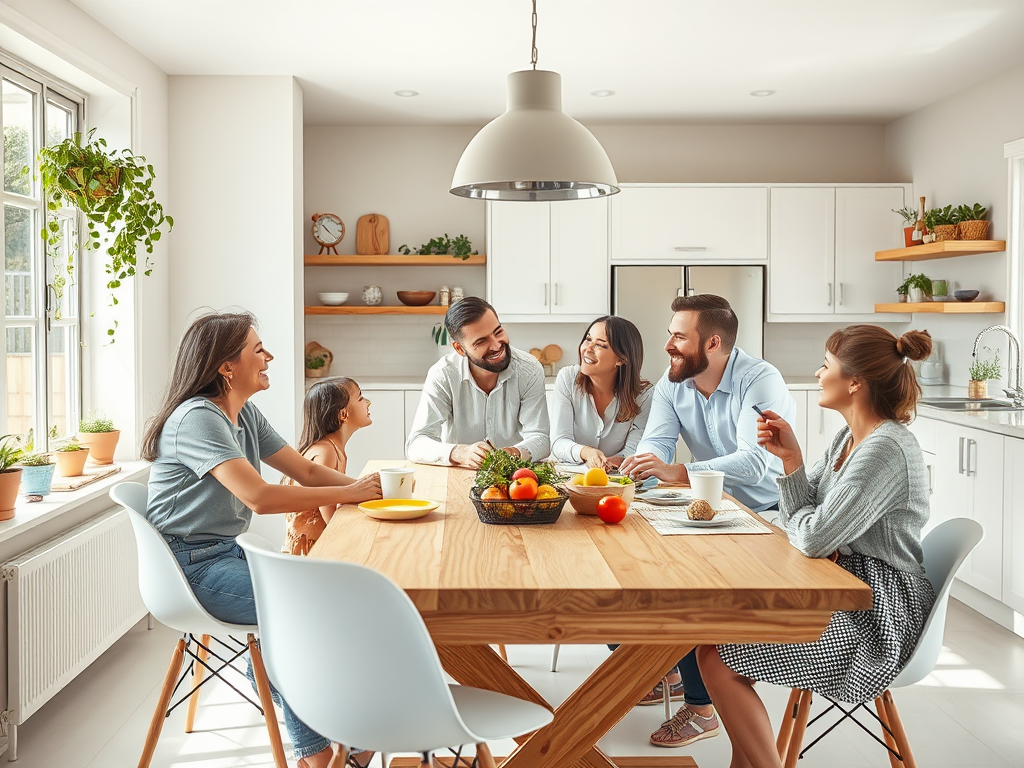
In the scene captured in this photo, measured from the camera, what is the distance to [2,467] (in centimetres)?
287

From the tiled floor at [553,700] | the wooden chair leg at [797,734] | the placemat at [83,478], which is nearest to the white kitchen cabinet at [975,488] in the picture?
the tiled floor at [553,700]

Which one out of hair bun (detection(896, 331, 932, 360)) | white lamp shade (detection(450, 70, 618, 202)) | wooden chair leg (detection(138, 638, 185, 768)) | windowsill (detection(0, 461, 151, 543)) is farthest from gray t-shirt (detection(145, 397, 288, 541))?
hair bun (detection(896, 331, 932, 360))

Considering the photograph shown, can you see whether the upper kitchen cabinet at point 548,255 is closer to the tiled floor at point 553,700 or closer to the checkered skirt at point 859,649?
the tiled floor at point 553,700

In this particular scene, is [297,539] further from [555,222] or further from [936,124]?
[936,124]

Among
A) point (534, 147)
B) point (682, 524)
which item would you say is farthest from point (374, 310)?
point (682, 524)

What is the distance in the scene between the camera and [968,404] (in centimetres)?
459

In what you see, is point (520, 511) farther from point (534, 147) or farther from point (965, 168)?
point (965, 168)

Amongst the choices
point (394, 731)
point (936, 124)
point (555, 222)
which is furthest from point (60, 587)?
point (936, 124)

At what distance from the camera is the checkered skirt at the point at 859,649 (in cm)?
203

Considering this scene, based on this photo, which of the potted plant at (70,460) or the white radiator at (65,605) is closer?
the white radiator at (65,605)

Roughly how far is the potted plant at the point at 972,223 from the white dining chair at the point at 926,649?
10.5 ft

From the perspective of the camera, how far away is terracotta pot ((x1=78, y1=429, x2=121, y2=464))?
3822 mm

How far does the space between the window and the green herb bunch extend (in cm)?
197

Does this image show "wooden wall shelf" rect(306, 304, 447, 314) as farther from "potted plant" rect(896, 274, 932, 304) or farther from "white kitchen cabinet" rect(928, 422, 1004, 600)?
"white kitchen cabinet" rect(928, 422, 1004, 600)
